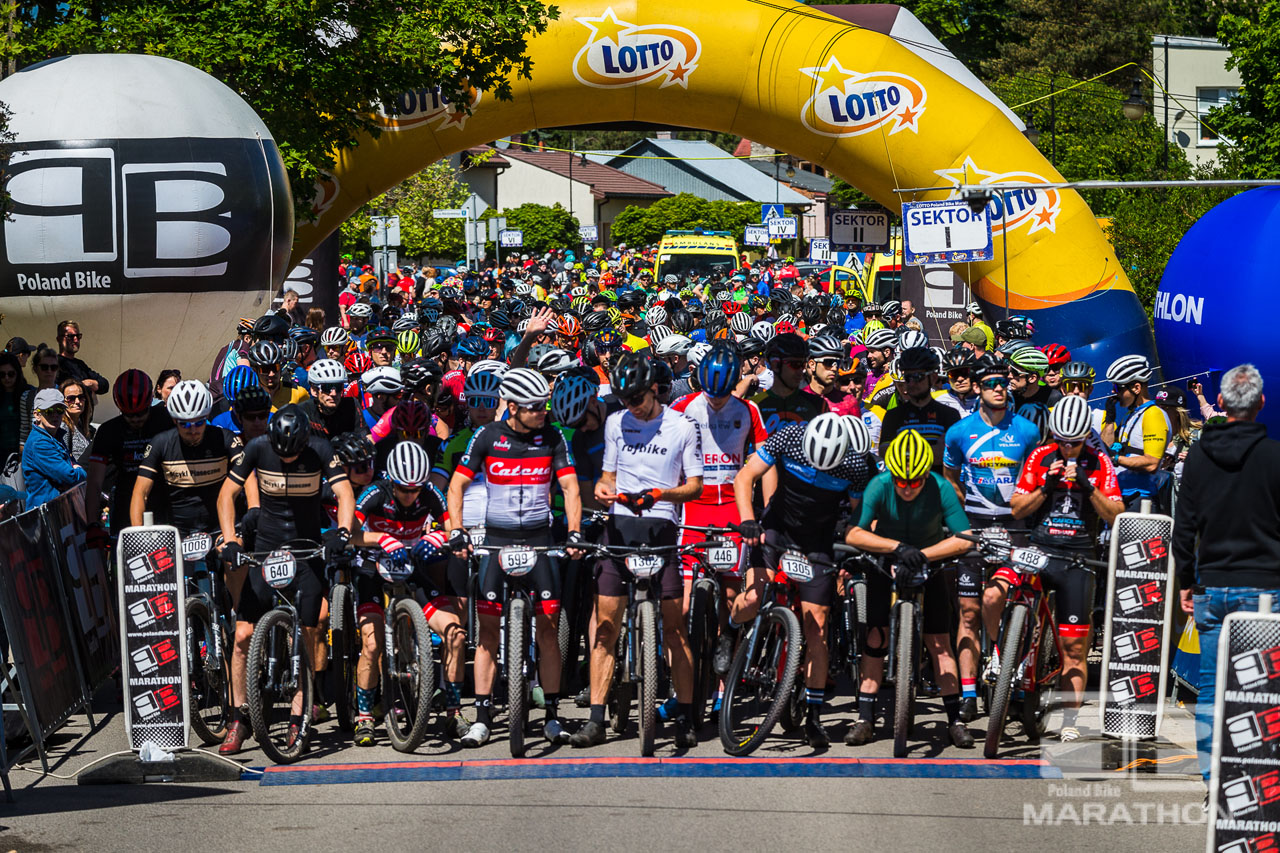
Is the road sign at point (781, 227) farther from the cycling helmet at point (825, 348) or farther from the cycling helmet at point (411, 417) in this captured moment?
the cycling helmet at point (411, 417)

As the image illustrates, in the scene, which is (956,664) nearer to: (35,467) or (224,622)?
(224,622)

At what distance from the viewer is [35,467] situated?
402 inches

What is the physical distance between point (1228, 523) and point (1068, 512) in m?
1.63

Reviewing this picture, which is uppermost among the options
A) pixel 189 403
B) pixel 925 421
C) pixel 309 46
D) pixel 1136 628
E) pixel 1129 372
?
pixel 309 46

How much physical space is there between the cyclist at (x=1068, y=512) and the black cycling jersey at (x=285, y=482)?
3.85 metres

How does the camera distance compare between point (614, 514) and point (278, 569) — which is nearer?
point (278, 569)

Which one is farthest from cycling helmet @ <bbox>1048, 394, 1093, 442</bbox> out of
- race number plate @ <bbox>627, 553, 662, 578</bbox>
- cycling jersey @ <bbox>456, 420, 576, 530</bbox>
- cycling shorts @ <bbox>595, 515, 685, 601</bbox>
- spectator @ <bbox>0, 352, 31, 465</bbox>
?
spectator @ <bbox>0, 352, 31, 465</bbox>

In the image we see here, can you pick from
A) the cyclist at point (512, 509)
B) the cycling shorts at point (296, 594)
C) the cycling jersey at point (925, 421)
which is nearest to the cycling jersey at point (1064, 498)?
the cycling jersey at point (925, 421)

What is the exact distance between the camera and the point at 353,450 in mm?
8594

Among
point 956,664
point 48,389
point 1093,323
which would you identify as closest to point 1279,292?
point 1093,323

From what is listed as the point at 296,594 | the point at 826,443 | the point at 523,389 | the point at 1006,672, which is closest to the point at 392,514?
the point at 296,594

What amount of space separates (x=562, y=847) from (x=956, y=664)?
288 cm

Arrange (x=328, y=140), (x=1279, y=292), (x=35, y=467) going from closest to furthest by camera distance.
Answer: (x=35, y=467) < (x=1279, y=292) < (x=328, y=140)

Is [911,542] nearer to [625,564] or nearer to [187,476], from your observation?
[625,564]
